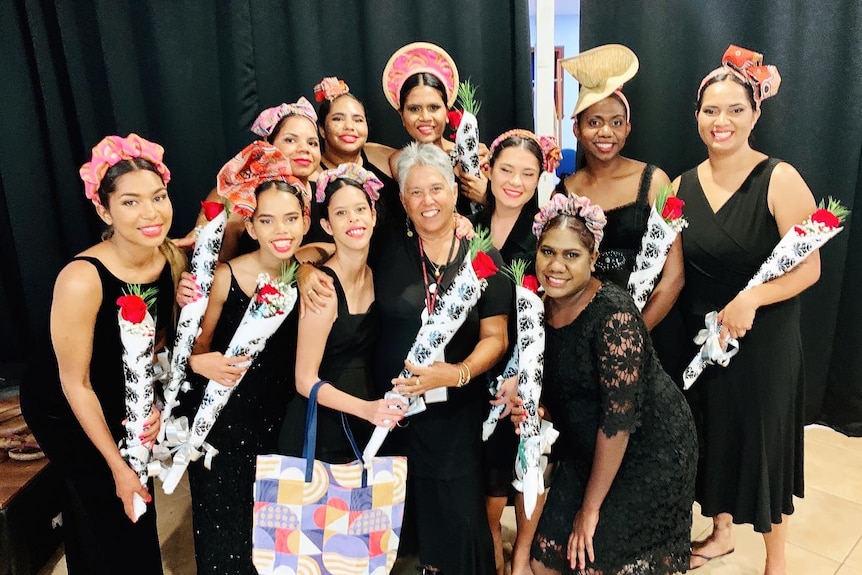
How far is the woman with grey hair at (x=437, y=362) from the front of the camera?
1965mm

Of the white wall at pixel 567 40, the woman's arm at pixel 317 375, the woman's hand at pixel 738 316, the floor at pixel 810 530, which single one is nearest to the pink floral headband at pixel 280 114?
the woman's arm at pixel 317 375

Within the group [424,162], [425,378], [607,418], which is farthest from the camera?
[424,162]

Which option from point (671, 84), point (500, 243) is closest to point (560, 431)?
point (500, 243)

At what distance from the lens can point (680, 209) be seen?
2.14 metres

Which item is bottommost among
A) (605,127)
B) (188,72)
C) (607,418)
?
(607,418)

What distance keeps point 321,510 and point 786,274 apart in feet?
5.32

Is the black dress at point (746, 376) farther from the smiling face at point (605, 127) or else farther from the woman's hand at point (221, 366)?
the woman's hand at point (221, 366)

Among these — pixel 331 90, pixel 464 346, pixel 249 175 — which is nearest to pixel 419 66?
pixel 331 90

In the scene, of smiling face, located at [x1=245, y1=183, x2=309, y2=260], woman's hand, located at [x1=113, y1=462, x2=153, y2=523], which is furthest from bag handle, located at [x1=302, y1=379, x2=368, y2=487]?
woman's hand, located at [x1=113, y1=462, x2=153, y2=523]

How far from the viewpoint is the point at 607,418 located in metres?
1.79

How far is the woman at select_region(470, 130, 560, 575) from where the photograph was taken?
221cm

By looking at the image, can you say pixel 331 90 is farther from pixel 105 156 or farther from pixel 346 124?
pixel 105 156

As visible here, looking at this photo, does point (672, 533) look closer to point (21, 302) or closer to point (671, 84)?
point (671, 84)

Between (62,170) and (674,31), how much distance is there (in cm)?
297
